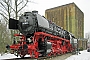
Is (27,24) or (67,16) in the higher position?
(67,16)

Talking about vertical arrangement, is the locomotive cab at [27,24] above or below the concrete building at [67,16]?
below

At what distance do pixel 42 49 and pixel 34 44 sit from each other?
1275mm

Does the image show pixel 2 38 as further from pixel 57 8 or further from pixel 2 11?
pixel 57 8

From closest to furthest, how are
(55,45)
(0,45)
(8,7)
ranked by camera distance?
(55,45)
(0,45)
(8,7)

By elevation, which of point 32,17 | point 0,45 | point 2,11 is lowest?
point 0,45

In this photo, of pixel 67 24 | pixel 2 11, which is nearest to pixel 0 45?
pixel 2 11

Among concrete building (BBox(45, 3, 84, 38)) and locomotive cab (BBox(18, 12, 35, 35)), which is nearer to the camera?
locomotive cab (BBox(18, 12, 35, 35))

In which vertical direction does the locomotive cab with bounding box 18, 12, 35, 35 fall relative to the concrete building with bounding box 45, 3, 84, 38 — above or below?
below

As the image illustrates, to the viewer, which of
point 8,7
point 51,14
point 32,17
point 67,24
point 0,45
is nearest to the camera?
point 32,17

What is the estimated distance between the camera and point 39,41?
14156 mm

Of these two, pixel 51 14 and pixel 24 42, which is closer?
pixel 24 42

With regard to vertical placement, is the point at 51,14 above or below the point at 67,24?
above

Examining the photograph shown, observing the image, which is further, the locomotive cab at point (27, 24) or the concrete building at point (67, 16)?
the concrete building at point (67, 16)

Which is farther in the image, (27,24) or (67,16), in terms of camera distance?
(67,16)
